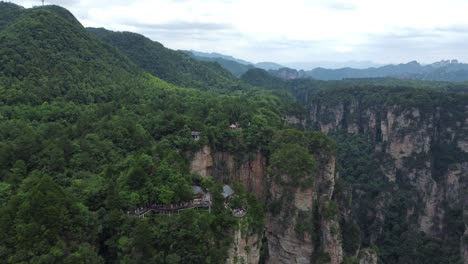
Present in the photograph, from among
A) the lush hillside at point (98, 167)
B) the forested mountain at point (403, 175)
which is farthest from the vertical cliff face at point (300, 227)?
the lush hillside at point (98, 167)

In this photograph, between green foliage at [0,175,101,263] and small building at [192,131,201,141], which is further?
small building at [192,131,201,141]

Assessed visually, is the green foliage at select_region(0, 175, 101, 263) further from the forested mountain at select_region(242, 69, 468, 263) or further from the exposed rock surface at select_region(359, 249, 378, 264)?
the exposed rock surface at select_region(359, 249, 378, 264)

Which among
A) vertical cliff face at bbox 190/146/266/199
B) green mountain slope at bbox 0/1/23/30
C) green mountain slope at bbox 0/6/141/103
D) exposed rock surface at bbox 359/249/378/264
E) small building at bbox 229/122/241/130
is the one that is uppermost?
→ green mountain slope at bbox 0/1/23/30

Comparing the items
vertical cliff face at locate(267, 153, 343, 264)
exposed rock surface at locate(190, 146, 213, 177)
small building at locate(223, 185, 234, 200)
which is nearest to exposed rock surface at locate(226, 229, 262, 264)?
small building at locate(223, 185, 234, 200)

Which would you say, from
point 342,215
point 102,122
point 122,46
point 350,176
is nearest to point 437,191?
point 350,176

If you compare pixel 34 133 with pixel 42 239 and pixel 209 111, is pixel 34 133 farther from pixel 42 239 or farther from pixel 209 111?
pixel 209 111
